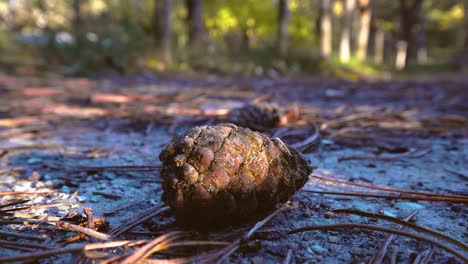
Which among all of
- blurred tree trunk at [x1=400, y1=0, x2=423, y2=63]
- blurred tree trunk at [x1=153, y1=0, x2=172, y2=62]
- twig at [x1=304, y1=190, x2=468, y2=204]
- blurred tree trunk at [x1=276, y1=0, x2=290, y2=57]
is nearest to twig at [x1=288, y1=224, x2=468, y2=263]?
twig at [x1=304, y1=190, x2=468, y2=204]

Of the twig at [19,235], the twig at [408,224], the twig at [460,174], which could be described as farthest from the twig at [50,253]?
the twig at [460,174]

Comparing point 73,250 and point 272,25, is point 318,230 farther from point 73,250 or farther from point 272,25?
point 272,25

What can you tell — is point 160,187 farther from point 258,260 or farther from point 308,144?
point 308,144

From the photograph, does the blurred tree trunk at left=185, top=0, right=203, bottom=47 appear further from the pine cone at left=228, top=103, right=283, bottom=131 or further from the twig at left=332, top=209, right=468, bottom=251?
the twig at left=332, top=209, right=468, bottom=251

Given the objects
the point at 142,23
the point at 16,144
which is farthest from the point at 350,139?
the point at 142,23

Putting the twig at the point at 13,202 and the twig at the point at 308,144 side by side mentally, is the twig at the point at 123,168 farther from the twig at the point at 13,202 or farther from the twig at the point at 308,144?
the twig at the point at 308,144

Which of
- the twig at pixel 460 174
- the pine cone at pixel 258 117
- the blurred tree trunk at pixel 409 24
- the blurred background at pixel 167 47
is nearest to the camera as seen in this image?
the twig at pixel 460 174
